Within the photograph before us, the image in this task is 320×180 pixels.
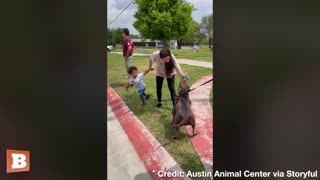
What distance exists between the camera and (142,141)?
1.70 m

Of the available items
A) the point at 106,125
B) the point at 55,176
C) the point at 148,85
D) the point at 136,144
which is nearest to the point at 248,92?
the point at 148,85

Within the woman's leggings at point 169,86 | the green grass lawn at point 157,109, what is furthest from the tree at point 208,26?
the woman's leggings at point 169,86

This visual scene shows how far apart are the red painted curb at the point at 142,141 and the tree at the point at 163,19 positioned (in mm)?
404

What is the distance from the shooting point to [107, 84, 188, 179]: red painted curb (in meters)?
1.67

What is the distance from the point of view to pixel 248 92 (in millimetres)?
1636

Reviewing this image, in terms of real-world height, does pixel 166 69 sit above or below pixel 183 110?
above

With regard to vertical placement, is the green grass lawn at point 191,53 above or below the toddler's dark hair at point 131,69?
above

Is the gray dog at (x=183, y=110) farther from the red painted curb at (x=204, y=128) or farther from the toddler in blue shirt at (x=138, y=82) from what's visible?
the toddler in blue shirt at (x=138, y=82)

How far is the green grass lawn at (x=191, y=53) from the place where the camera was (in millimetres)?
1636

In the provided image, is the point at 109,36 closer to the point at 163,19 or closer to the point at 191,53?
the point at 163,19
